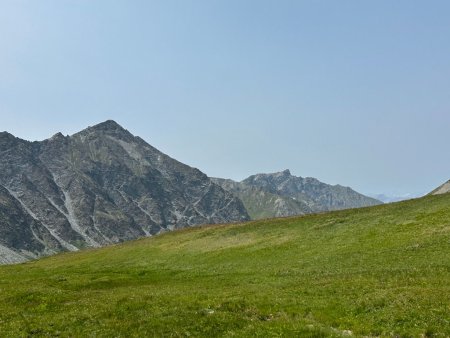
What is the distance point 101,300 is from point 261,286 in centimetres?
1384

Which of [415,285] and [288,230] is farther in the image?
[288,230]

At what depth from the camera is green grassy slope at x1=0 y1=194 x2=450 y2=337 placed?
81.7 feet

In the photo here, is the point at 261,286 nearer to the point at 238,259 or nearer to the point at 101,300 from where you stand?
the point at 101,300

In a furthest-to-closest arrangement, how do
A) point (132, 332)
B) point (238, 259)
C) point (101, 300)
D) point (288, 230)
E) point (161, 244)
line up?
point (161, 244)
point (288, 230)
point (238, 259)
point (101, 300)
point (132, 332)

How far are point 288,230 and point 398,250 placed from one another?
2906 centimetres

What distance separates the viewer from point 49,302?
36906 millimetres

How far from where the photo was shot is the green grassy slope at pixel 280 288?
24906 mm

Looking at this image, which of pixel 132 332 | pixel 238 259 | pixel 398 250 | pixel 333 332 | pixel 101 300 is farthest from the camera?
pixel 238 259

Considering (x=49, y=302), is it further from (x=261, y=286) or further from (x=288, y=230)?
(x=288, y=230)

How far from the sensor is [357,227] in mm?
65438

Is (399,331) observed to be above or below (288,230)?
below

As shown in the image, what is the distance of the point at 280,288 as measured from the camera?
37062mm

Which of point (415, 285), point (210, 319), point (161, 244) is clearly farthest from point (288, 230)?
point (210, 319)

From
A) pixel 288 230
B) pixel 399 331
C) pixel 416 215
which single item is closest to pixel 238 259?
pixel 288 230
